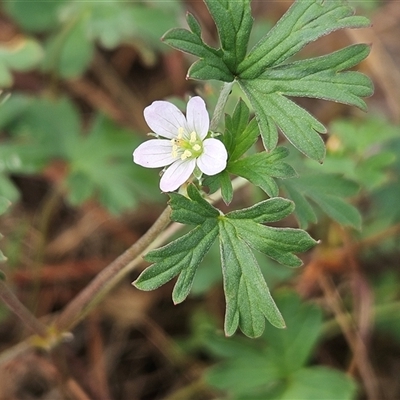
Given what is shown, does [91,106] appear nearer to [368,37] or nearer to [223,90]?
[368,37]

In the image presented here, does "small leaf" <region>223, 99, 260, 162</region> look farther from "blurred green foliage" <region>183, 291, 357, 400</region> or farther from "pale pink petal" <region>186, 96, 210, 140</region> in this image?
"blurred green foliage" <region>183, 291, 357, 400</region>

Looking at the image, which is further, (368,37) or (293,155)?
(368,37)

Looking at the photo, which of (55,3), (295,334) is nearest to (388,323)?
(295,334)

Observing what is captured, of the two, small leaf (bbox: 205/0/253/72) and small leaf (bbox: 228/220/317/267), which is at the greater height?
small leaf (bbox: 205/0/253/72)

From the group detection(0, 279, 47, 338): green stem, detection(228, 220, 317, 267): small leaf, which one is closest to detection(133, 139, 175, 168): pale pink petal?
detection(228, 220, 317, 267): small leaf

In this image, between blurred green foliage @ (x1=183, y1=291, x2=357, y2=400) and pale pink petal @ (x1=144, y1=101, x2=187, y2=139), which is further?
blurred green foliage @ (x1=183, y1=291, x2=357, y2=400)

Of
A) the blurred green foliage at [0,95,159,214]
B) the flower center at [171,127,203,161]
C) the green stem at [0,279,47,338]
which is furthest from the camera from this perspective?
the blurred green foliage at [0,95,159,214]

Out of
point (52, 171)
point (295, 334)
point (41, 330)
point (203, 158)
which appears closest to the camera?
point (203, 158)
